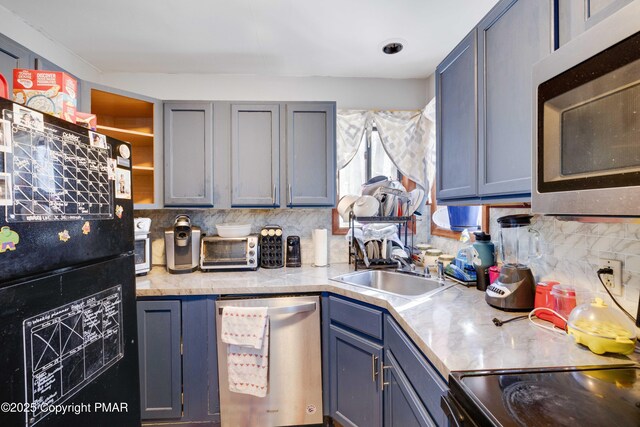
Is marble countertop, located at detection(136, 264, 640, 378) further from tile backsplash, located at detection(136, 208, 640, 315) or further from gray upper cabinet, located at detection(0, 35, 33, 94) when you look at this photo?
gray upper cabinet, located at detection(0, 35, 33, 94)

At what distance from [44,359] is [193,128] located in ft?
5.39

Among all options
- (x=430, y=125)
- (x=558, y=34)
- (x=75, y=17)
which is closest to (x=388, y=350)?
(x=558, y=34)

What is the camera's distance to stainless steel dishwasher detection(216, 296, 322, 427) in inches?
64.2

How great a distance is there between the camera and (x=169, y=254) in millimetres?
1958

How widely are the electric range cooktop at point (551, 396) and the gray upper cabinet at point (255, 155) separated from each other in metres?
1.61

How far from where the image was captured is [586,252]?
1.06 m

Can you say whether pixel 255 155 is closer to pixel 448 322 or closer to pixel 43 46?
pixel 43 46

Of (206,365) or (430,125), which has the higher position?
(430,125)

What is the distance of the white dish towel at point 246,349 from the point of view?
1.57m

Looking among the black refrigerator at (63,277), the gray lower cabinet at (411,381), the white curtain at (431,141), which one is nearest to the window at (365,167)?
the white curtain at (431,141)

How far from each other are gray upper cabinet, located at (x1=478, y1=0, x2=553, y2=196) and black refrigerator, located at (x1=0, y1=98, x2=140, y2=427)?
141 centimetres

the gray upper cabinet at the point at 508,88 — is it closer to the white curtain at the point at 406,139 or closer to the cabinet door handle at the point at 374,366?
the cabinet door handle at the point at 374,366

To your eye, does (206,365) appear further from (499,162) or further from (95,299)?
(499,162)

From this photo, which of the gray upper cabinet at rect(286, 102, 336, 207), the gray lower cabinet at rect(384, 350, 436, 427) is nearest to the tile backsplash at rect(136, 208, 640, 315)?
the gray lower cabinet at rect(384, 350, 436, 427)
